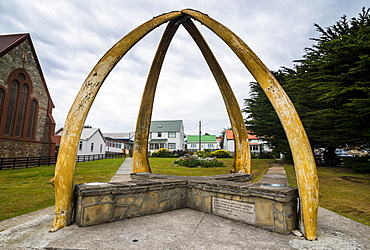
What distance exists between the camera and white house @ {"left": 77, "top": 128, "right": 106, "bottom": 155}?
31234mm

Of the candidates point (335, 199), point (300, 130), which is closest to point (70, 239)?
point (300, 130)

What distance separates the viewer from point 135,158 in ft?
21.8

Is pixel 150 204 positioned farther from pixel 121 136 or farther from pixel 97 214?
pixel 121 136

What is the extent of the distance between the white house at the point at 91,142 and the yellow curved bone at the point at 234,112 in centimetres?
2847

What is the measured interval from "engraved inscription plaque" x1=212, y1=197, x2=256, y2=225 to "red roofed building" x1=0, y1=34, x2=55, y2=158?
63.4 ft

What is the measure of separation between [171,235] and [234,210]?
142cm

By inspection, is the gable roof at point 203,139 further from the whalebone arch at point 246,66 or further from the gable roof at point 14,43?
the whalebone arch at point 246,66

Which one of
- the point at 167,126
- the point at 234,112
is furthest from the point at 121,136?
the point at 234,112

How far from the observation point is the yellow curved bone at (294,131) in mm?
3332

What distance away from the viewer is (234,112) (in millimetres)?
6676

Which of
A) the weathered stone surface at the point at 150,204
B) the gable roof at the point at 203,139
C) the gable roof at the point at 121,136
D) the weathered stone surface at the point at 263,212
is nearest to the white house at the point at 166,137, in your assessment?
the gable roof at the point at 203,139

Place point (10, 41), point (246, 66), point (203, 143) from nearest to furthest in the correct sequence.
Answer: point (246, 66), point (10, 41), point (203, 143)

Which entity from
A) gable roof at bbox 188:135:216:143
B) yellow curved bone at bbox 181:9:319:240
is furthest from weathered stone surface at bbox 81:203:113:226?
gable roof at bbox 188:135:216:143

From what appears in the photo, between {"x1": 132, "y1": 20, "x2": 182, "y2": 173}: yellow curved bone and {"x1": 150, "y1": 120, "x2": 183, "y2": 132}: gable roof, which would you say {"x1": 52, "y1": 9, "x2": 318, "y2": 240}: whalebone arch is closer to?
{"x1": 132, "y1": 20, "x2": 182, "y2": 173}: yellow curved bone
